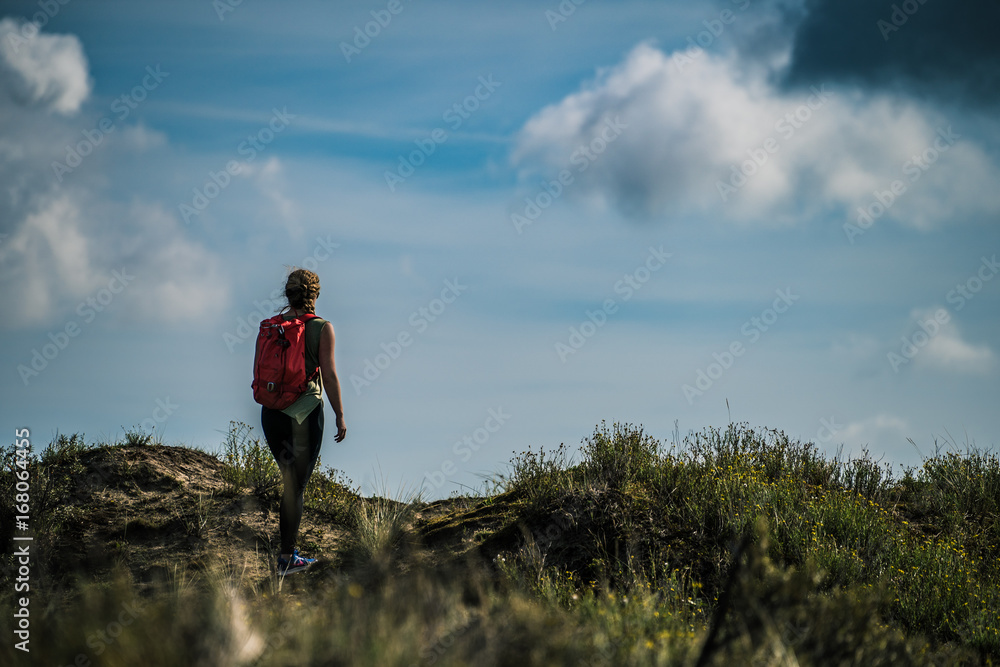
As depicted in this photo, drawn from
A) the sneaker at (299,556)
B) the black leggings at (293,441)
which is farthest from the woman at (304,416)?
the sneaker at (299,556)

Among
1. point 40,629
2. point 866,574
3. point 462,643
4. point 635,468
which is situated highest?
point 635,468

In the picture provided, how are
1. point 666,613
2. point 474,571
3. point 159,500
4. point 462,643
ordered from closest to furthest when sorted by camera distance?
point 462,643, point 666,613, point 474,571, point 159,500

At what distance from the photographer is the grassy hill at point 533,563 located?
3953 mm

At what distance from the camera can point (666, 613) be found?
5.66m

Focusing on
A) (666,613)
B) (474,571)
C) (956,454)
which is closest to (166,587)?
(474,571)

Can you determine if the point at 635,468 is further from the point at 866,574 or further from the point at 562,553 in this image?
the point at 866,574

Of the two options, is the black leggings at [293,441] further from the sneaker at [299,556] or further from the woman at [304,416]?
the sneaker at [299,556]

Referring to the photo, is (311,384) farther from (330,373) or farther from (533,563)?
(533,563)

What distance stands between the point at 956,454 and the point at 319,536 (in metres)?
10.3

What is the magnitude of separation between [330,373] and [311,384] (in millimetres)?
225

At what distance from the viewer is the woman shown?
725 cm

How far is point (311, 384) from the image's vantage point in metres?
7.29

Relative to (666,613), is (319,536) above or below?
above

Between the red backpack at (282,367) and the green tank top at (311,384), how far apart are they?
0.16ft
